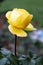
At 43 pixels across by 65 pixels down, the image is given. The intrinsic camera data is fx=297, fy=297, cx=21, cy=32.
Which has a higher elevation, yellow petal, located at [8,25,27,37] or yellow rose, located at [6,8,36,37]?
yellow rose, located at [6,8,36,37]

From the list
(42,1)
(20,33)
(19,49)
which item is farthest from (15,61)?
(42,1)

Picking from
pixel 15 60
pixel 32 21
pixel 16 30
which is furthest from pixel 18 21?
pixel 32 21

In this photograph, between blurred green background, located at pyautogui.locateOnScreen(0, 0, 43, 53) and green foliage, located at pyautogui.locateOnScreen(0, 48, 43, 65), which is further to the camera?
blurred green background, located at pyautogui.locateOnScreen(0, 0, 43, 53)

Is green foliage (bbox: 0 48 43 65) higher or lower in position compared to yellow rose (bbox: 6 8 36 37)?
lower

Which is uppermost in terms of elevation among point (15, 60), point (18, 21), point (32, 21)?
point (18, 21)

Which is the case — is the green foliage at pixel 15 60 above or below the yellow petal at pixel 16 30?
below

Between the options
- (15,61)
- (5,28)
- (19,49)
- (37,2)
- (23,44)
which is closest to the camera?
(15,61)

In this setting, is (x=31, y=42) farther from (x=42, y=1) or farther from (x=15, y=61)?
(x=42, y=1)

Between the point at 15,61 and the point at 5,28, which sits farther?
the point at 5,28

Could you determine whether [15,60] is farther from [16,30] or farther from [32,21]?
[32,21]

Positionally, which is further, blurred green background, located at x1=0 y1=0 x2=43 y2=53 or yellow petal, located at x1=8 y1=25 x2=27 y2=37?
blurred green background, located at x1=0 y1=0 x2=43 y2=53

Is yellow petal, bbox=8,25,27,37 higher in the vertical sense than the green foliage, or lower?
higher
